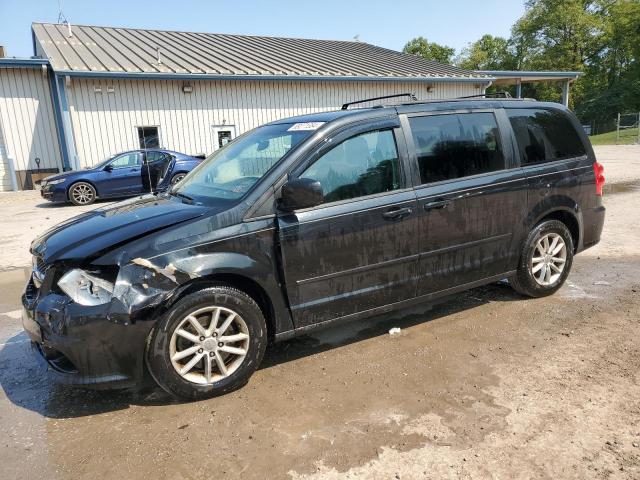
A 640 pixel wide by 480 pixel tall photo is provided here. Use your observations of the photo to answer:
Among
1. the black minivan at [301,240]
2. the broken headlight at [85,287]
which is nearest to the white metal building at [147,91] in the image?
the black minivan at [301,240]

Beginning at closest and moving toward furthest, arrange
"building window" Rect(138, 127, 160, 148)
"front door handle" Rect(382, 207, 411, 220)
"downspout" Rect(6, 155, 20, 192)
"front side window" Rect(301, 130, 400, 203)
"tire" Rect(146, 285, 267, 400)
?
"tire" Rect(146, 285, 267, 400) → "front side window" Rect(301, 130, 400, 203) → "front door handle" Rect(382, 207, 411, 220) → "downspout" Rect(6, 155, 20, 192) → "building window" Rect(138, 127, 160, 148)

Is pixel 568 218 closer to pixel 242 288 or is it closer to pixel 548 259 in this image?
pixel 548 259

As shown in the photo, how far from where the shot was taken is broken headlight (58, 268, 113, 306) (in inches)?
114

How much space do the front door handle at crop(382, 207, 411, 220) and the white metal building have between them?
13615 millimetres

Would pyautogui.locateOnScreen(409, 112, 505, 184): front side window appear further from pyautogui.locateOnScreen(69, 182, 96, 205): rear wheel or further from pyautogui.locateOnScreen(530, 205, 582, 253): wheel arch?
pyautogui.locateOnScreen(69, 182, 96, 205): rear wheel

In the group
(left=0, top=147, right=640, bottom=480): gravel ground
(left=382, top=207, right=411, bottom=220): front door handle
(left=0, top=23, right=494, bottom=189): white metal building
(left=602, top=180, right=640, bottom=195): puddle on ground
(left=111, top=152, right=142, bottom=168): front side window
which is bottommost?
(left=0, top=147, right=640, bottom=480): gravel ground

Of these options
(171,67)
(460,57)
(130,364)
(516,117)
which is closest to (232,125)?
(171,67)

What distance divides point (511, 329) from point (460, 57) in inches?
2919

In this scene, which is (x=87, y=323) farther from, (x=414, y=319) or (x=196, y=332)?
(x=414, y=319)

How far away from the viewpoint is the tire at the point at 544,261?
4.55 m

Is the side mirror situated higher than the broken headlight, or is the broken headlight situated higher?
the side mirror

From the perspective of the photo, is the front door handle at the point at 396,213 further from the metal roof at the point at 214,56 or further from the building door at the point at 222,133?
the building door at the point at 222,133

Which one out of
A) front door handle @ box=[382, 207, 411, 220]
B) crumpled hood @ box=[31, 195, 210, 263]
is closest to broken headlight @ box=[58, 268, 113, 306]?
crumpled hood @ box=[31, 195, 210, 263]

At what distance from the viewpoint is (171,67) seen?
57.1 feet
